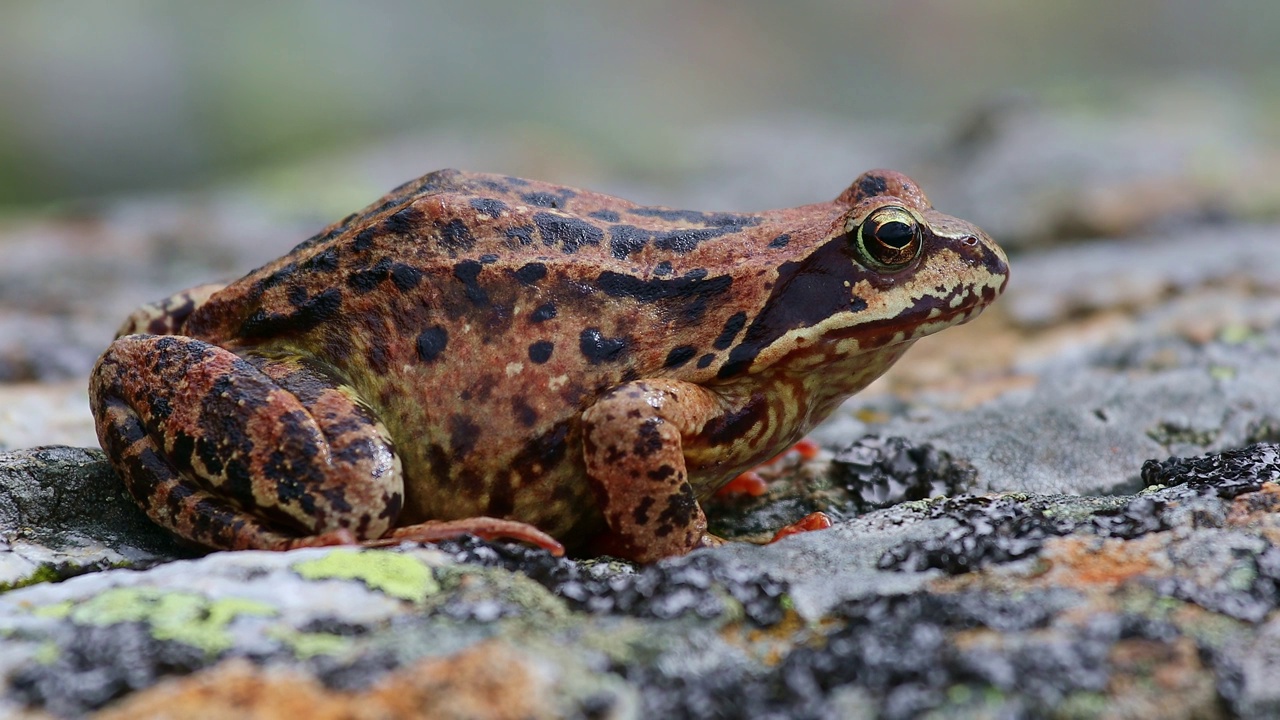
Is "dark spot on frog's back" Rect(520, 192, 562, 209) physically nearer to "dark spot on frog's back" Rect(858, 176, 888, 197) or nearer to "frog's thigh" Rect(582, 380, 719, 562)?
"frog's thigh" Rect(582, 380, 719, 562)

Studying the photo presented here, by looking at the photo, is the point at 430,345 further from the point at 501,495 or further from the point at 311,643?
the point at 311,643

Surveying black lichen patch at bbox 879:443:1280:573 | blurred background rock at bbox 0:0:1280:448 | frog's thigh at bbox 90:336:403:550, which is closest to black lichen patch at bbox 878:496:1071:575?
black lichen patch at bbox 879:443:1280:573

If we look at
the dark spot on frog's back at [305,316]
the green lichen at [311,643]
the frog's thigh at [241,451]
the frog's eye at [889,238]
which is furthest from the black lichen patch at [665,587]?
the frog's eye at [889,238]

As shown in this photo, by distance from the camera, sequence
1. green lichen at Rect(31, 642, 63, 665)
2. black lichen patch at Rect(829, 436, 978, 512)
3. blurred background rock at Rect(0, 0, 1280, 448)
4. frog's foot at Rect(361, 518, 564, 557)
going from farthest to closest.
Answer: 1. blurred background rock at Rect(0, 0, 1280, 448)
2. black lichen patch at Rect(829, 436, 978, 512)
3. frog's foot at Rect(361, 518, 564, 557)
4. green lichen at Rect(31, 642, 63, 665)

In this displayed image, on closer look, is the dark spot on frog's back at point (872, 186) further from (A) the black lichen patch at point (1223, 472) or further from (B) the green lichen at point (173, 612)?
(B) the green lichen at point (173, 612)

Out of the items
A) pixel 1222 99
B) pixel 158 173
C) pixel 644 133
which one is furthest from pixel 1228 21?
pixel 158 173

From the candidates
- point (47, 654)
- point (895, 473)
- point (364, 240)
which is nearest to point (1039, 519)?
point (895, 473)

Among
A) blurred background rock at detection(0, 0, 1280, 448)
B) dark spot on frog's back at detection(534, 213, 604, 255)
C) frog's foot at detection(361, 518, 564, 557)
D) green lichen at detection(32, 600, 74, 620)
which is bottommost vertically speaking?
green lichen at detection(32, 600, 74, 620)

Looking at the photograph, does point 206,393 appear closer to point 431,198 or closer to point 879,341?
point 431,198
